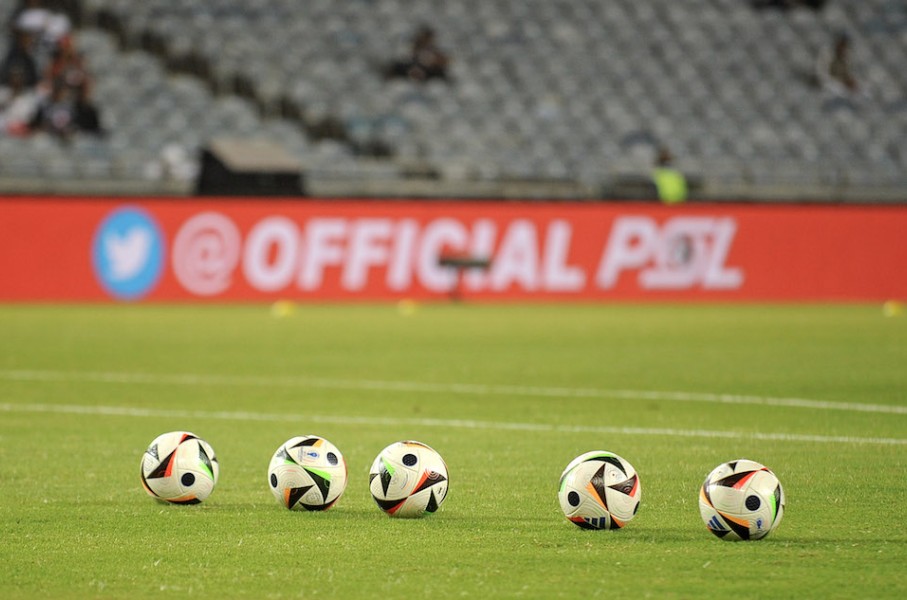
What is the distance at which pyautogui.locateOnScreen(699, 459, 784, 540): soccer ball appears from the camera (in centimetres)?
617

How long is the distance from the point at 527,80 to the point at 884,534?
2634cm

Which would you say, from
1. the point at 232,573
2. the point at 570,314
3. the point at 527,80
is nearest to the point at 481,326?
the point at 570,314

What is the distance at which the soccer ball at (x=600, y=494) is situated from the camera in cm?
639

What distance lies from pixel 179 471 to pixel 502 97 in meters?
24.9

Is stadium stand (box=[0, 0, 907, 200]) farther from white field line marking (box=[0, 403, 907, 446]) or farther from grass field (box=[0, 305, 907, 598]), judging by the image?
white field line marking (box=[0, 403, 907, 446])

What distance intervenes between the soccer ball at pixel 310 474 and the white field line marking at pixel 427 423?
362 centimetres

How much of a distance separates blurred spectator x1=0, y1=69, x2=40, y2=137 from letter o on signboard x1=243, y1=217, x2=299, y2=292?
532 cm

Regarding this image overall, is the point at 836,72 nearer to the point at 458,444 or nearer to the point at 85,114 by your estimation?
the point at 85,114

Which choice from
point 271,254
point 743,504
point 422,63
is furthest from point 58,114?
point 743,504

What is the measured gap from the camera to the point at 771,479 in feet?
20.5

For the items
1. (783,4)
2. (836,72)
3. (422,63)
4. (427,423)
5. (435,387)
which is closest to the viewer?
(427,423)

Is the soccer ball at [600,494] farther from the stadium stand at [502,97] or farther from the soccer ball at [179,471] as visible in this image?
the stadium stand at [502,97]

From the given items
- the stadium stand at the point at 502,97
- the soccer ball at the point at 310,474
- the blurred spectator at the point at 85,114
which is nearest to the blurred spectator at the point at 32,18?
Result: the stadium stand at the point at 502,97

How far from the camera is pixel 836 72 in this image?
112 ft
